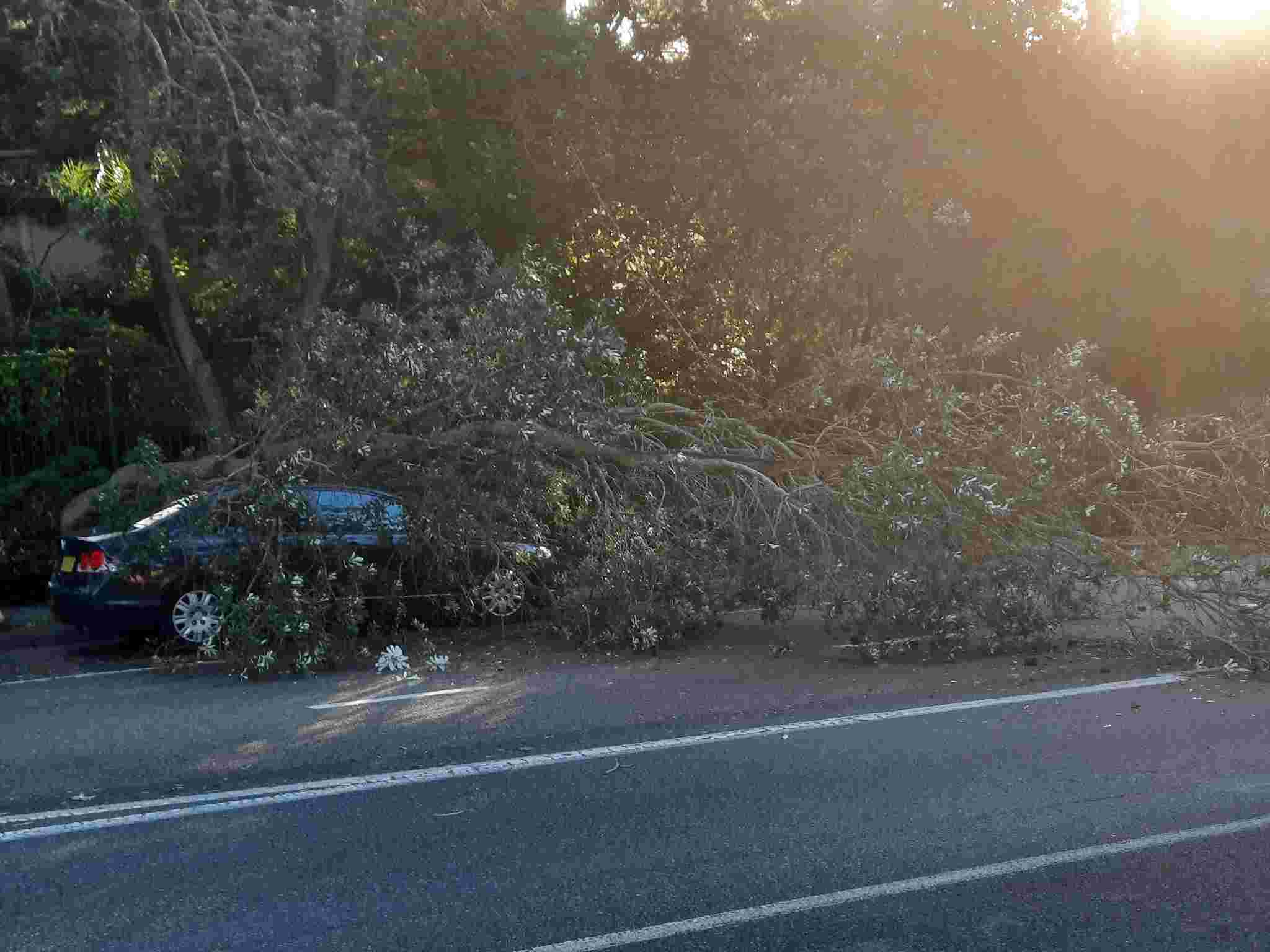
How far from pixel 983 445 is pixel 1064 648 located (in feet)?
7.53

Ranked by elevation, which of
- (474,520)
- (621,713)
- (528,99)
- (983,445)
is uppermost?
(528,99)

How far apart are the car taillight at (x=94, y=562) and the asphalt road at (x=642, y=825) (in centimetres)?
253

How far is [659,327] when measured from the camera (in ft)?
61.8

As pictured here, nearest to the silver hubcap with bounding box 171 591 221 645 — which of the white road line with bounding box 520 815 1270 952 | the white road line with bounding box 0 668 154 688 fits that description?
the white road line with bounding box 0 668 154 688

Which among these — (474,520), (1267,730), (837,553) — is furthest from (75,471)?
(1267,730)

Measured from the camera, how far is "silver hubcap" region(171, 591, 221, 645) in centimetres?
1196

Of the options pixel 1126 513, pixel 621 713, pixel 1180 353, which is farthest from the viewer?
pixel 1180 353

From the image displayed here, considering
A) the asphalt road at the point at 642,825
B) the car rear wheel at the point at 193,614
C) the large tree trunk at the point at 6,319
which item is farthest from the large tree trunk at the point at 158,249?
the asphalt road at the point at 642,825

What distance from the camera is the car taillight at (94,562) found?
1195 cm

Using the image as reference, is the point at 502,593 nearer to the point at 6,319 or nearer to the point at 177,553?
the point at 177,553

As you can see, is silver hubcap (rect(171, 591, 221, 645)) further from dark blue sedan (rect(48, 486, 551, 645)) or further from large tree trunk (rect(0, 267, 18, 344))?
large tree trunk (rect(0, 267, 18, 344))

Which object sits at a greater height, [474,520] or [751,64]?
[751,64]

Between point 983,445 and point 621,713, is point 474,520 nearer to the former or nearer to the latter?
point 621,713

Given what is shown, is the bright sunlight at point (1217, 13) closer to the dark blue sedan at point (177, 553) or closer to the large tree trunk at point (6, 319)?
the dark blue sedan at point (177, 553)
